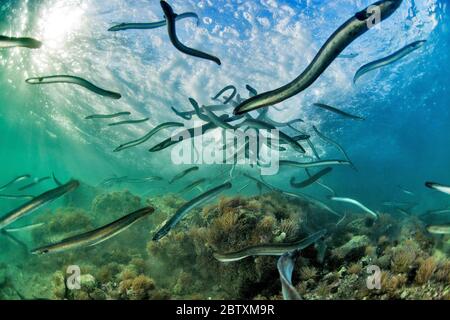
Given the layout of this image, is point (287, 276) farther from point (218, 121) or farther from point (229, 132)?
point (229, 132)

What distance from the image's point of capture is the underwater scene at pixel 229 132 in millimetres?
4223

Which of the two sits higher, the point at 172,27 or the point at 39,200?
the point at 172,27

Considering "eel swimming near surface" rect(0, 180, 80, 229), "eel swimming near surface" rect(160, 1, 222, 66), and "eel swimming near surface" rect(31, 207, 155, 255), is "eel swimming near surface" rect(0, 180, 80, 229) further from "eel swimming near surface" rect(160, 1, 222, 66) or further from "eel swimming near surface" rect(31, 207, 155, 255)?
"eel swimming near surface" rect(160, 1, 222, 66)

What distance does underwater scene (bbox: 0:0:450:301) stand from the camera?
166 inches

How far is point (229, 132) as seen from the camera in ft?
54.5

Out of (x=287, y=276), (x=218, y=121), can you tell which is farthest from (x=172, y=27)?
(x=287, y=276)

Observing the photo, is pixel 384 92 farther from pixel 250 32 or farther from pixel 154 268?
pixel 154 268

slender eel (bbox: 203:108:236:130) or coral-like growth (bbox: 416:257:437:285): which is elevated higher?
slender eel (bbox: 203:108:236:130)

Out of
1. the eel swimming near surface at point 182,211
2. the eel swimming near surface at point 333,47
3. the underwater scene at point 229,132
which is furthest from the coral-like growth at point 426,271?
the eel swimming near surface at point 333,47

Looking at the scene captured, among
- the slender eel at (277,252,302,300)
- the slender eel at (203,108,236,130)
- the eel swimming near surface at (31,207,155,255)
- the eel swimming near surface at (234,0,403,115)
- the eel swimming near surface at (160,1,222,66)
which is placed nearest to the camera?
the eel swimming near surface at (234,0,403,115)

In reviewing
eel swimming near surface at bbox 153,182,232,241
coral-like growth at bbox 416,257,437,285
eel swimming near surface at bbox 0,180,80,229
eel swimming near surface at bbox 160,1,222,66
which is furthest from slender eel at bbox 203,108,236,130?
coral-like growth at bbox 416,257,437,285

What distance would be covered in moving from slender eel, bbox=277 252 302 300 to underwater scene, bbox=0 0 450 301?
0.03 metres

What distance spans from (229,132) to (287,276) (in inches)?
546
